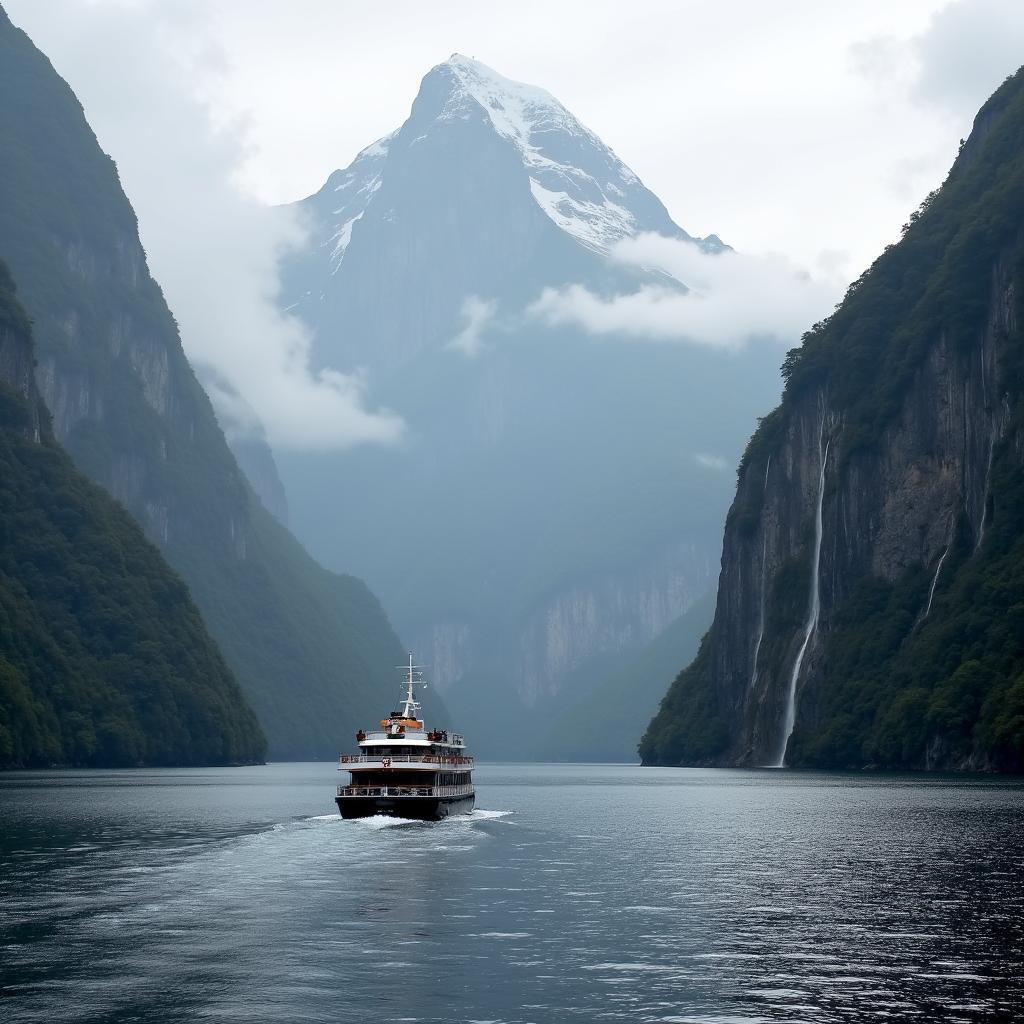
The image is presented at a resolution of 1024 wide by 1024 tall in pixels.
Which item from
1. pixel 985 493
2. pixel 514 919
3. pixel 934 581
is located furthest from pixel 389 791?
pixel 985 493

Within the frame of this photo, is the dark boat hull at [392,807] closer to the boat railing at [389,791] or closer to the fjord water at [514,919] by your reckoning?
the boat railing at [389,791]

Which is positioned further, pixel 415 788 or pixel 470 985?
pixel 415 788

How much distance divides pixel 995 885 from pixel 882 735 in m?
121

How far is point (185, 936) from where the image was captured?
4684 centimetres

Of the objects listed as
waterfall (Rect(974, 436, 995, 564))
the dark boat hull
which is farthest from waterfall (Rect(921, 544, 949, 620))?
the dark boat hull

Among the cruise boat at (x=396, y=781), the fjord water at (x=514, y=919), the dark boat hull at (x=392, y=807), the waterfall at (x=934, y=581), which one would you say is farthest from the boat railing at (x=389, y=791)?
the waterfall at (x=934, y=581)

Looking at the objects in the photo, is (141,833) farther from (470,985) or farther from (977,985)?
(977,985)

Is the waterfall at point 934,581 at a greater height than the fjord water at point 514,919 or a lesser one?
greater

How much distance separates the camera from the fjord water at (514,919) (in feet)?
122

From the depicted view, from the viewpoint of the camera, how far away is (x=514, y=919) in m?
50.9

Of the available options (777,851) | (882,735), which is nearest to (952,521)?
(882,735)

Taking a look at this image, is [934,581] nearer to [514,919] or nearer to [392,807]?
[392,807]

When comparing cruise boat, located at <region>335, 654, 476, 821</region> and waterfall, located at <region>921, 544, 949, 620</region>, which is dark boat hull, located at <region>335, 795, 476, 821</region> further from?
waterfall, located at <region>921, 544, 949, 620</region>

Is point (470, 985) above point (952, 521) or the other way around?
the other way around
